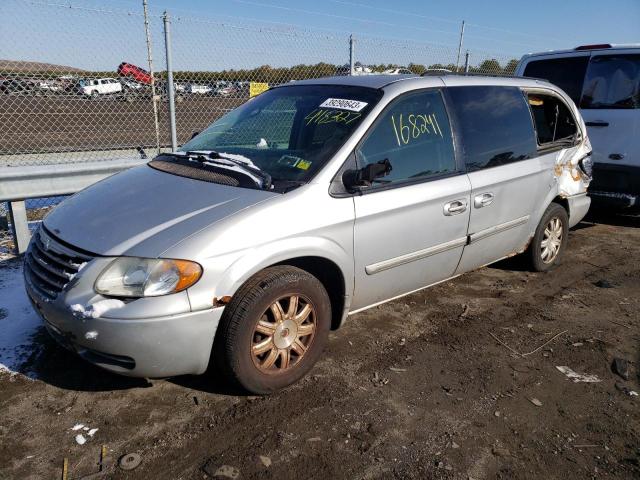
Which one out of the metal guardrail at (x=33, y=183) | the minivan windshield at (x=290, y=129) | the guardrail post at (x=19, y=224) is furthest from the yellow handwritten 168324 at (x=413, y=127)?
the guardrail post at (x=19, y=224)

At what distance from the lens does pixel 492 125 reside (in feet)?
13.6

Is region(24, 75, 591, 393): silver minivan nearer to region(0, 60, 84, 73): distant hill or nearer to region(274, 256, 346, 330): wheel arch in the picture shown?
region(274, 256, 346, 330): wheel arch

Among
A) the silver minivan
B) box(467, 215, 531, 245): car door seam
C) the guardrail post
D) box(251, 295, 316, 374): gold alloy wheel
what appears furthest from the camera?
the guardrail post

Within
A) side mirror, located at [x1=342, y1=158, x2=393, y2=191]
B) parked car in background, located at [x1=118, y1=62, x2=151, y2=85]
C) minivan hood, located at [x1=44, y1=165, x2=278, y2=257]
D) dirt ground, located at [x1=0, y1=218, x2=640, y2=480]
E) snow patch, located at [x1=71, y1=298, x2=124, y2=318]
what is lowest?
dirt ground, located at [x1=0, y1=218, x2=640, y2=480]

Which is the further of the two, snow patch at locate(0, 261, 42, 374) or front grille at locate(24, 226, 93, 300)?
snow patch at locate(0, 261, 42, 374)

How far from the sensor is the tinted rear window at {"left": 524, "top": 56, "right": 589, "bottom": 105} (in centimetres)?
648

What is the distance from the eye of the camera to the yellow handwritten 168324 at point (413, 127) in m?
3.50

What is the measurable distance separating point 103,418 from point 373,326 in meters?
1.95

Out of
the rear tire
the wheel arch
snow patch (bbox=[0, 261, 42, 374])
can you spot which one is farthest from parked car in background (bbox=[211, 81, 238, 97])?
the wheel arch

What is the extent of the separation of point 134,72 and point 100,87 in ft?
4.59

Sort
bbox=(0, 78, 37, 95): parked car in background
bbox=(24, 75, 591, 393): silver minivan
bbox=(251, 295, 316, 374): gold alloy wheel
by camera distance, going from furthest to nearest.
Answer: bbox=(0, 78, 37, 95): parked car in background → bbox=(251, 295, 316, 374): gold alloy wheel → bbox=(24, 75, 591, 393): silver minivan

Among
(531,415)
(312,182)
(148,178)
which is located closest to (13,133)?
(148,178)

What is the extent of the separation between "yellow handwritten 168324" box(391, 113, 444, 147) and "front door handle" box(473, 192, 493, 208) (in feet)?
1.82

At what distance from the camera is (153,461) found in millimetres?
2461
